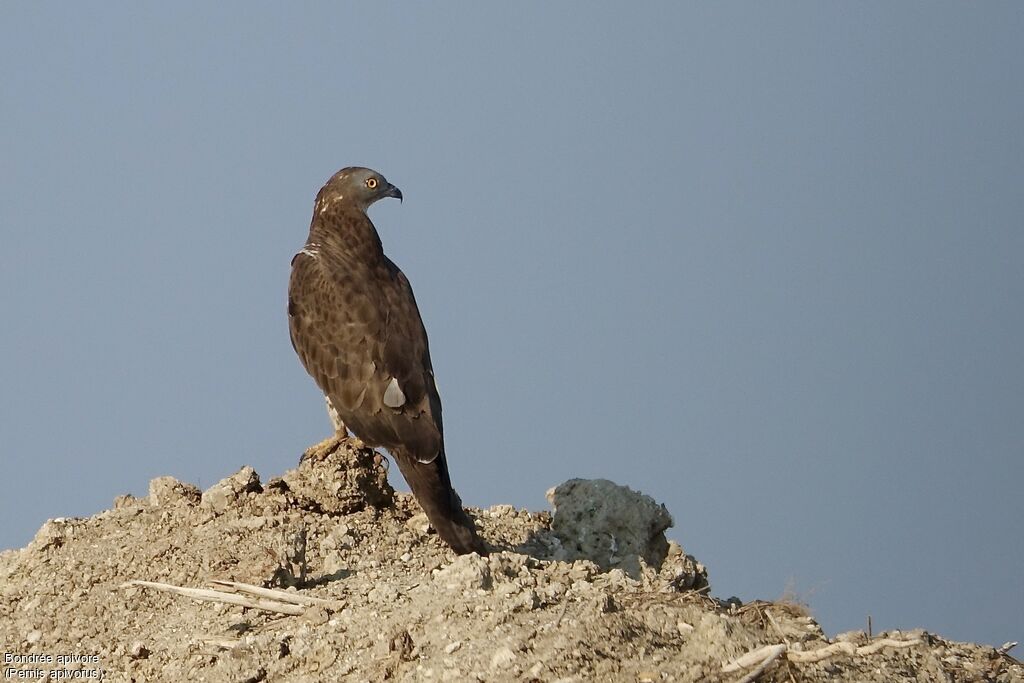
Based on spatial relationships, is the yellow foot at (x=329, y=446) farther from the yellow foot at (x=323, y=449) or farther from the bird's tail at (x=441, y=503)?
the bird's tail at (x=441, y=503)

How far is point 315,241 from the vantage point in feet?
33.9

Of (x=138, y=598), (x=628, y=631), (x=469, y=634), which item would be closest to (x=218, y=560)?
(x=138, y=598)

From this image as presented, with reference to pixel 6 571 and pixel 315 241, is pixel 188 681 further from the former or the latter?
pixel 315 241

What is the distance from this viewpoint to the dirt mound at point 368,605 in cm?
656

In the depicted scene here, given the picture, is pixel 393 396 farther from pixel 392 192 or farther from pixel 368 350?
pixel 392 192

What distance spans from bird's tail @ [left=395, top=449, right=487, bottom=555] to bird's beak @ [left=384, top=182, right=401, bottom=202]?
2394 mm

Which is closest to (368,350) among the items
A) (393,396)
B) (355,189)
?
(393,396)

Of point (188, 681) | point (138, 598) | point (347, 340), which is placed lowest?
point (188, 681)

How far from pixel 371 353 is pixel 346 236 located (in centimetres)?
119

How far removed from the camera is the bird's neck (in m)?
10.1

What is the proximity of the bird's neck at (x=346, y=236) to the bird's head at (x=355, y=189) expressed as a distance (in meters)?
0.08

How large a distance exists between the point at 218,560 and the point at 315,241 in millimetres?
2981

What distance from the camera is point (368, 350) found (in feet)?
31.0

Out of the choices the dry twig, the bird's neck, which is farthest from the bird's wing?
the dry twig
